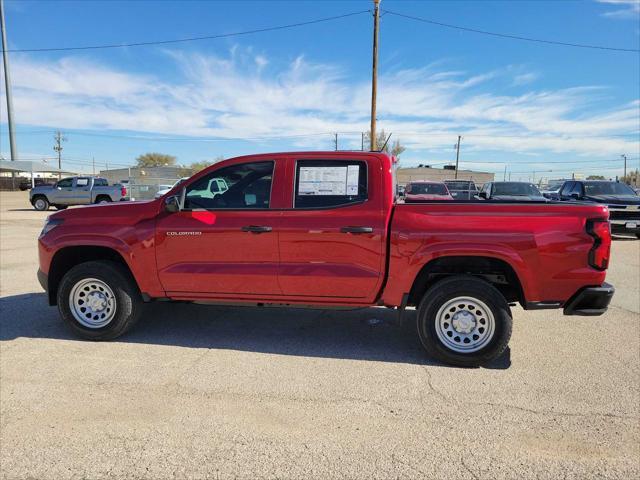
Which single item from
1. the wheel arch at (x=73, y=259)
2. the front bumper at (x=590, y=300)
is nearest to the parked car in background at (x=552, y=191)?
the front bumper at (x=590, y=300)

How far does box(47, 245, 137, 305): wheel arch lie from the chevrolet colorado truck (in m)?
20.2

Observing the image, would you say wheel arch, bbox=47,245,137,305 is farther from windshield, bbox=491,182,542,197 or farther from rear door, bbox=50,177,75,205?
rear door, bbox=50,177,75,205

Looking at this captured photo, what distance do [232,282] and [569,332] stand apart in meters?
3.74

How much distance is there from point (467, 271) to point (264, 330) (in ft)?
7.40

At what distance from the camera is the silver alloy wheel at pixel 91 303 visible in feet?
14.9

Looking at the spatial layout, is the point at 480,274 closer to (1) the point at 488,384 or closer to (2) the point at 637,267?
(1) the point at 488,384

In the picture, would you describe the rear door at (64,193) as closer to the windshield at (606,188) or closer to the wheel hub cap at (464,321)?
the windshield at (606,188)

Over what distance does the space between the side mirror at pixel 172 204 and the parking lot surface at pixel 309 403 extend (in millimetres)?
1367

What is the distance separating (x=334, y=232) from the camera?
4.05m

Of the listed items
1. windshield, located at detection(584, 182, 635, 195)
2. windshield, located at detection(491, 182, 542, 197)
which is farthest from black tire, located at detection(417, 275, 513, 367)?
windshield, located at detection(491, 182, 542, 197)

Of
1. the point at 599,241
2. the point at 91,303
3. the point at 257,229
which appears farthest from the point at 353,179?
the point at 91,303

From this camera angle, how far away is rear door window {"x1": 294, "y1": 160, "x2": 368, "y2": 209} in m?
4.16

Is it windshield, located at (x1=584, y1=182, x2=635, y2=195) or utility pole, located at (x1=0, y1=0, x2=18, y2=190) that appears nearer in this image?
windshield, located at (x1=584, y1=182, x2=635, y2=195)

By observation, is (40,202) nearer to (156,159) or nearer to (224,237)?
(224,237)
